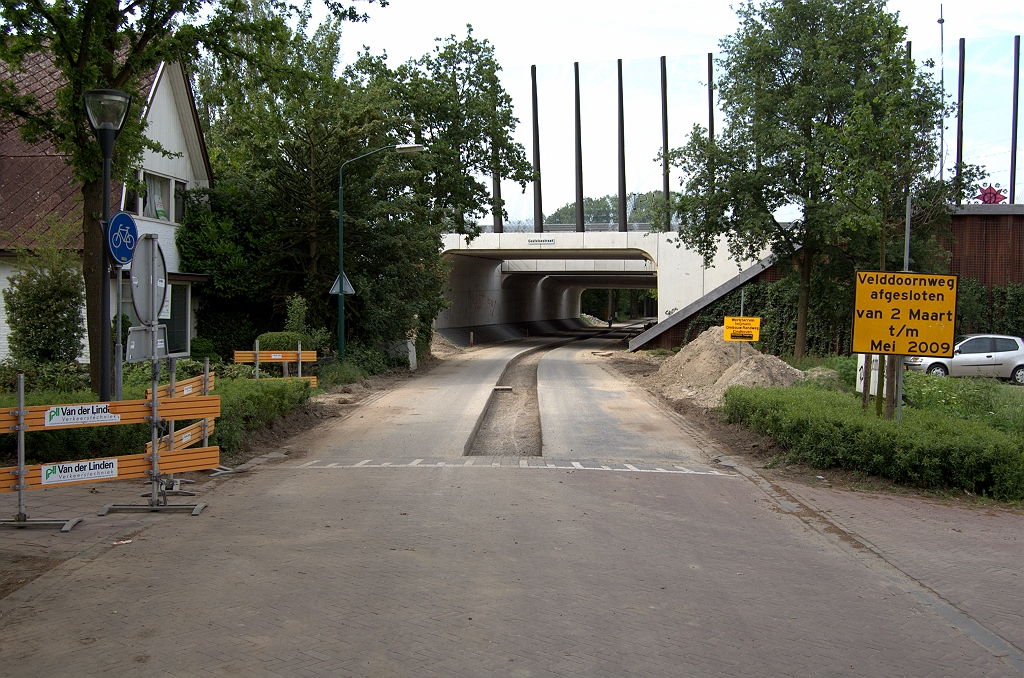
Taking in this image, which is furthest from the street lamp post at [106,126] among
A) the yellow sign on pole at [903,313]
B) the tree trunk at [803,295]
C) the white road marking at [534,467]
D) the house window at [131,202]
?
the tree trunk at [803,295]

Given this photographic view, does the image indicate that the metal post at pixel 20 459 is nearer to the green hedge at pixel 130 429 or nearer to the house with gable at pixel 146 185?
the green hedge at pixel 130 429

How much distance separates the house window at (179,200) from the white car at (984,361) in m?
21.2

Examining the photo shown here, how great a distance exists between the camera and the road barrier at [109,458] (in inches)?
275

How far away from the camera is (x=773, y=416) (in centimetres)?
1205

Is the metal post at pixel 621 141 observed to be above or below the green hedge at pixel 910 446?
above

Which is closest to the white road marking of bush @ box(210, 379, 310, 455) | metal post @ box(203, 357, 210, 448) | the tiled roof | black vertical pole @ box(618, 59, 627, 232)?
bush @ box(210, 379, 310, 455)

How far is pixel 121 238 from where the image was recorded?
→ 28.3 ft

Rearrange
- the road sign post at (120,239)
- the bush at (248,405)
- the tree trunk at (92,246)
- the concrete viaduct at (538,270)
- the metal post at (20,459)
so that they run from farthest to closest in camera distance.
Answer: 1. the concrete viaduct at (538,270)
2. the bush at (248,405)
3. the tree trunk at (92,246)
4. the road sign post at (120,239)
5. the metal post at (20,459)

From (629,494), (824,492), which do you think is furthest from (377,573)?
(824,492)

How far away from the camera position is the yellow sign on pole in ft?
35.8

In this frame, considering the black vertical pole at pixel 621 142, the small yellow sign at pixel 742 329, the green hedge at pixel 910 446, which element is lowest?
the green hedge at pixel 910 446

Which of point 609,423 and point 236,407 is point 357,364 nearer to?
point 609,423

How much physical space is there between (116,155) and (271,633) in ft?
29.1

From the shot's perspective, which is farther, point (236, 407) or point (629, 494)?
point (236, 407)
